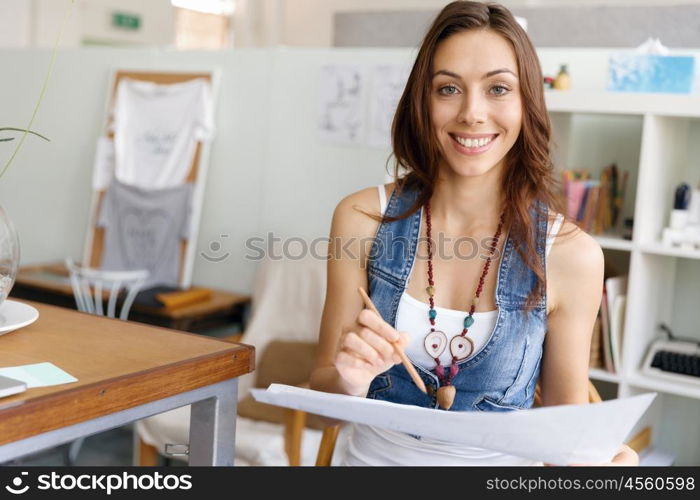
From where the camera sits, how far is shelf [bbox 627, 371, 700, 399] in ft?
7.68

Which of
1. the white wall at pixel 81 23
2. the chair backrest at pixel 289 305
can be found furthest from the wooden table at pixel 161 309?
the white wall at pixel 81 23

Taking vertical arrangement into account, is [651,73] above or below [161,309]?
above

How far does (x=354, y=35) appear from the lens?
3.53 metres

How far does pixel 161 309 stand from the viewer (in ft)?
11.3

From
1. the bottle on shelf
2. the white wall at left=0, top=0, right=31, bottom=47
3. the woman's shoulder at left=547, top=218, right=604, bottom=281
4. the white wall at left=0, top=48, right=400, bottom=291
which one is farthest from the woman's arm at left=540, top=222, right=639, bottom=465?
the white wall at left=0, top=0, right=31, bottom=47

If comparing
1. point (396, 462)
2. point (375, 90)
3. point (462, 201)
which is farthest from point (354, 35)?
point (396, 462)

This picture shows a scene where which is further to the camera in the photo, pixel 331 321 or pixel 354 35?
pixel 354 35

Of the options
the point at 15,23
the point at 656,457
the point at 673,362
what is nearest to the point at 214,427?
the point at 673,362

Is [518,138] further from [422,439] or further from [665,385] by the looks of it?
[665,385]

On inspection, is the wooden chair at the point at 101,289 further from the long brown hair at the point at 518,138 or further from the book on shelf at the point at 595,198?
the long brown hair at the point at 518,138

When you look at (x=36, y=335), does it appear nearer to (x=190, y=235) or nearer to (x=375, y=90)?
(x=375, y=90)

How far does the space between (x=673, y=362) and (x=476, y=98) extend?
1.35m

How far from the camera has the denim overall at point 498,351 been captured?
1.51 m
